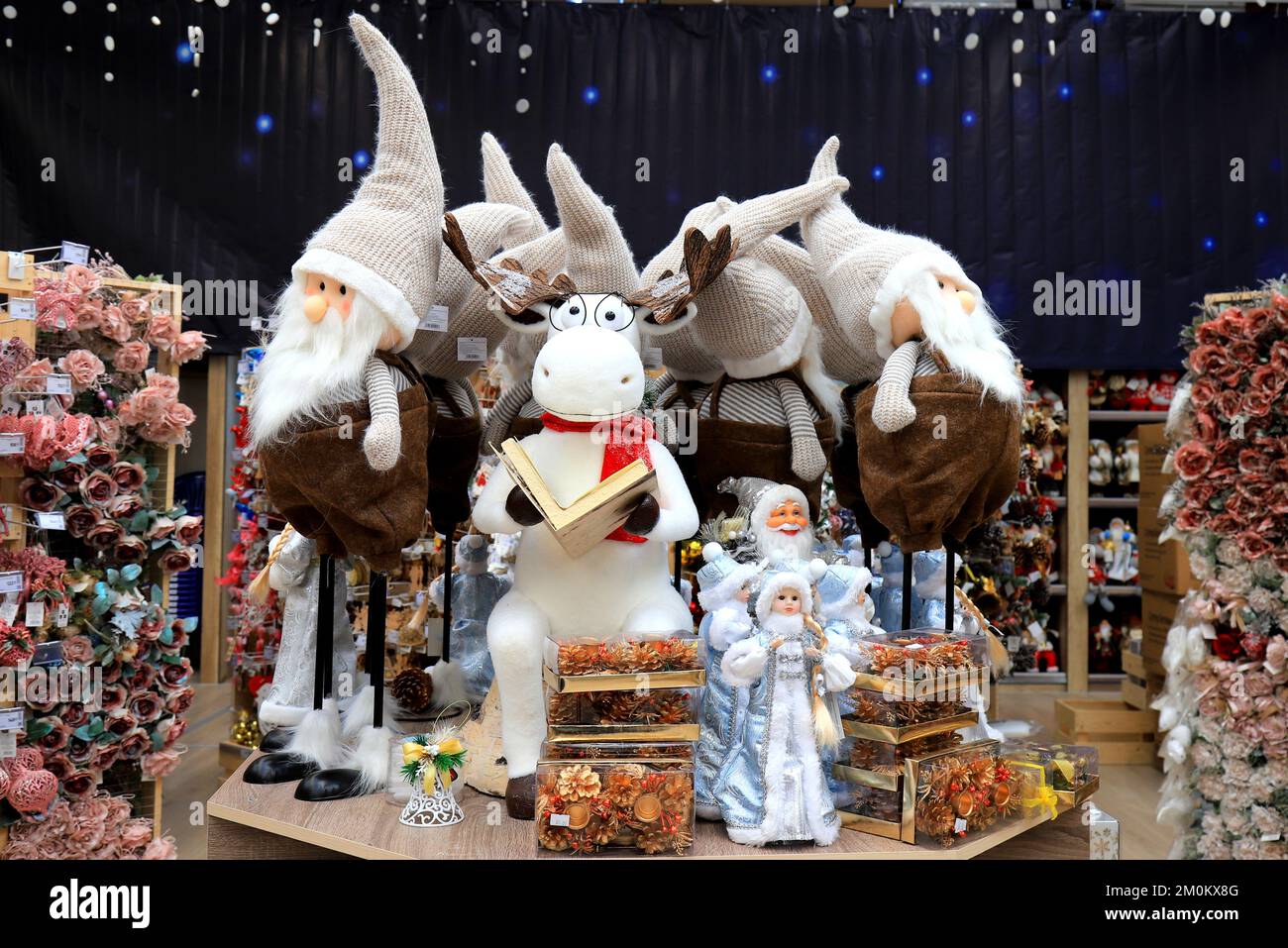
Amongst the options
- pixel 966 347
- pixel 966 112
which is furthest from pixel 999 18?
pixel 966 347

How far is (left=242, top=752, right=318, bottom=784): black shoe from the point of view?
2.42 m

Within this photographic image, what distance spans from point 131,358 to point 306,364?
153 cm

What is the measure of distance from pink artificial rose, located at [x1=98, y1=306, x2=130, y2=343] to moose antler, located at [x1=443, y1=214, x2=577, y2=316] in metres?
1.61

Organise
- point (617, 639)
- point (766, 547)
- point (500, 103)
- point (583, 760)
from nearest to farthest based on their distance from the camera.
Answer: point (583, 760)
point (617, 639)
point (766, 547)
point (500, 103)

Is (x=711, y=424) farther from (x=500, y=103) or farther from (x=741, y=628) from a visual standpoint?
(x=500, y=103)

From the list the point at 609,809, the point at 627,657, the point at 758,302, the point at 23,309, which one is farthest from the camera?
the point at 23,309

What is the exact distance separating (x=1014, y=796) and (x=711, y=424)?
111 centimetres

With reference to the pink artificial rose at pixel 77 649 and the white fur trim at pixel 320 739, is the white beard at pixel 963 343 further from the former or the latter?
the pink artificial rose at pixel 77 649

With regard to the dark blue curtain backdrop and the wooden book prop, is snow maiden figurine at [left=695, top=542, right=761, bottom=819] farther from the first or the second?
the dark blue curtain backdrop

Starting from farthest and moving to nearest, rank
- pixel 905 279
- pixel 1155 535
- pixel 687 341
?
1. pixel 1155 535
2. pixel 687 341
3. pixel 905 279

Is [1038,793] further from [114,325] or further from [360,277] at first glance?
[114,325]

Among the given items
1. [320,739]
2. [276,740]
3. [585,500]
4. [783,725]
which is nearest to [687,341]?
[585,500]

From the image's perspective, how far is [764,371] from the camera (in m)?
2.67

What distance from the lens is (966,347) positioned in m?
2.42
